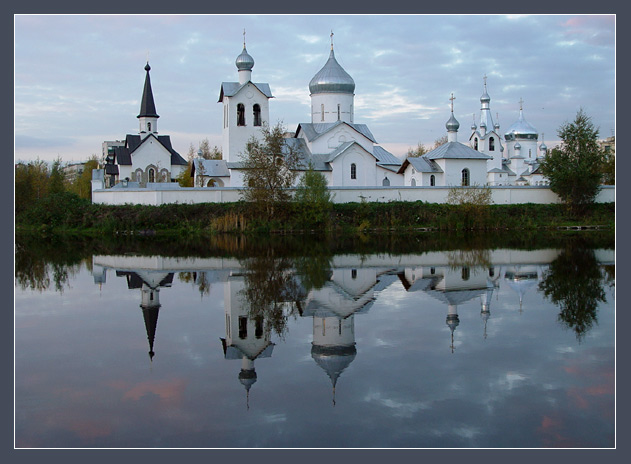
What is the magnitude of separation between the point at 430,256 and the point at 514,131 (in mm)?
49176

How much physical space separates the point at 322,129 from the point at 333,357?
28.9 m

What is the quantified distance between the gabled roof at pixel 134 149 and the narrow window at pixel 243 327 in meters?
37.3

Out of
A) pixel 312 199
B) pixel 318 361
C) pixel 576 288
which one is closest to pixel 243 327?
pixel 318 361

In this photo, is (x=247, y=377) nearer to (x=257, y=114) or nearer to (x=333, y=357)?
(x=333, y=357)

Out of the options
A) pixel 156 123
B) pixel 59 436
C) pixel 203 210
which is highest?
pixel 156 123

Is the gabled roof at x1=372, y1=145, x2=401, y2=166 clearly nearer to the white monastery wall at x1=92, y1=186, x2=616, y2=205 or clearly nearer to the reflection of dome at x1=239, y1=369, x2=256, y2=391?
the white monastery wall at x1=92, y1=186, x2=616, y2=205

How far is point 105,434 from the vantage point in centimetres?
525

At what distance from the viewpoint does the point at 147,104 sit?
149 feet

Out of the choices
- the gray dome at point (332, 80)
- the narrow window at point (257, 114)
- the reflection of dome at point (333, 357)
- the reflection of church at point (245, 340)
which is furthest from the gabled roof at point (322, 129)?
the reflection of dome at point (333, 357)

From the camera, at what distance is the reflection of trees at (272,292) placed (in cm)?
945

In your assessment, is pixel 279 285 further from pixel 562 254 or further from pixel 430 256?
pixel 562 254

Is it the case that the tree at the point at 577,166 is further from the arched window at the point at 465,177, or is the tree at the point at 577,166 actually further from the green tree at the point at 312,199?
the green tree at the point at 312,199

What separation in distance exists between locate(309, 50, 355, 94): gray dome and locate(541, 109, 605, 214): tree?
11.1 metres

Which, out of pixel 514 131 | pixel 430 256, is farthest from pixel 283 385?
pixel 514 131
